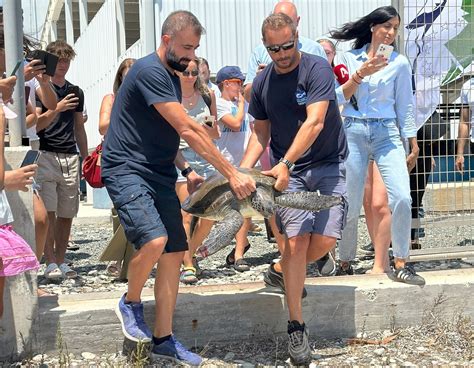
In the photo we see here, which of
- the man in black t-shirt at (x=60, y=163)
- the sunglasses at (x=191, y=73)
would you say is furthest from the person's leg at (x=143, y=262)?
the sunglasses at (x=191, y=73)

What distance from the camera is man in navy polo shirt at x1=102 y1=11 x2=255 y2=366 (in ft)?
13.5

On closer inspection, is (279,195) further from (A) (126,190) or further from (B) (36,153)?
(B) (36,153)

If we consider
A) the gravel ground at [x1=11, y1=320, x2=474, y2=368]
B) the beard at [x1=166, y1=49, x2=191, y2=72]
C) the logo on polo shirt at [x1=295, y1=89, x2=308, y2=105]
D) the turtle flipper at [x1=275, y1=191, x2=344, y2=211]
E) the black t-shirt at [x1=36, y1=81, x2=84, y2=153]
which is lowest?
the gravel ground at [x1=11, y1=320, x2=474, y2=368]

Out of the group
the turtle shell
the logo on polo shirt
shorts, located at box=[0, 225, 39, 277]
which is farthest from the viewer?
the logo on polo shirt

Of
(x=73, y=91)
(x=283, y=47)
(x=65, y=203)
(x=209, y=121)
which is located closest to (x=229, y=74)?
(x=209, y=121)

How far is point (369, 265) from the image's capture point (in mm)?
6883

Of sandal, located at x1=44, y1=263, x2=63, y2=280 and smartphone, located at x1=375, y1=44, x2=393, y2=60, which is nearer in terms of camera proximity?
smartphone, located at x1=375, y1=44, x2=393, y2=60

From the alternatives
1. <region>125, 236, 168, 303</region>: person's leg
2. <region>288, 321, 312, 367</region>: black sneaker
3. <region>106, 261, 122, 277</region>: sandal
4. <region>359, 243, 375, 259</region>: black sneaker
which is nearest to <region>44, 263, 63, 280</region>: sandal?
<region>106, 261, 122, 277</region>: sandal

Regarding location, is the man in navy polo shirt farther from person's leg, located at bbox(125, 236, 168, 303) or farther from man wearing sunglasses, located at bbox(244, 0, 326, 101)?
man wearing sunglasses, located at bbox(244, 0, 326, 101)

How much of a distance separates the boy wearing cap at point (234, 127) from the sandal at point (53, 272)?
1643mm

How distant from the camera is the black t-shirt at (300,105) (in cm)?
455

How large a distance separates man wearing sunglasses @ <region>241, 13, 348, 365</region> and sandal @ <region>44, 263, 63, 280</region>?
217 centimetres

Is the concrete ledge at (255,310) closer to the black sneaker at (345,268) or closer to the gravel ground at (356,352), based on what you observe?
the gravel ground at (356,352)

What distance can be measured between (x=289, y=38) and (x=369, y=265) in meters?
3.12
